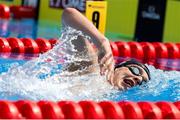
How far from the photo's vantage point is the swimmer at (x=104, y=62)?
3753 mm

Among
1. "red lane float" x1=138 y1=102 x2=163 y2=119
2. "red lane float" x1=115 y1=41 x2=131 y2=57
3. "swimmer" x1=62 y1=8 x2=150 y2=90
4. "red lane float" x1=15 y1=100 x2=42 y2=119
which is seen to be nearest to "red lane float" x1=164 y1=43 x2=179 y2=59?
"red lane float" x1=115 y1=41 x2=131 y2=57

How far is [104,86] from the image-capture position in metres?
3.98

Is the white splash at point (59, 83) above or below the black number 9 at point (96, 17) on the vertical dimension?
below

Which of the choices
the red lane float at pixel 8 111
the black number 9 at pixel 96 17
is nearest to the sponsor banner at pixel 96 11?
the black number 9 at pixel 96 17

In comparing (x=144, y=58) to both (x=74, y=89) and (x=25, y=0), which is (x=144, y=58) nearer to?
(x=74, y=89)

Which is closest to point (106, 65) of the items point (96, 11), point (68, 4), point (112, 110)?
point (112, 110)

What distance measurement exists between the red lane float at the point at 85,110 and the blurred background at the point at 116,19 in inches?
193

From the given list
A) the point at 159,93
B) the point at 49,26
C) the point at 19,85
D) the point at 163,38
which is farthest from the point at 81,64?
the point at 49,26

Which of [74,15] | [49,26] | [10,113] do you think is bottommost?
[49,26]

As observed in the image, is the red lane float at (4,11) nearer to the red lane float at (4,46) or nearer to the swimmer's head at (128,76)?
the red lane float at (4,46)

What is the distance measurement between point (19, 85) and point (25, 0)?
27.2ft

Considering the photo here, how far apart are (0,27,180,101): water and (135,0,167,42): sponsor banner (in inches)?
186

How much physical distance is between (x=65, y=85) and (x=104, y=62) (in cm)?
46

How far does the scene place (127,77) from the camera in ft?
12.7
